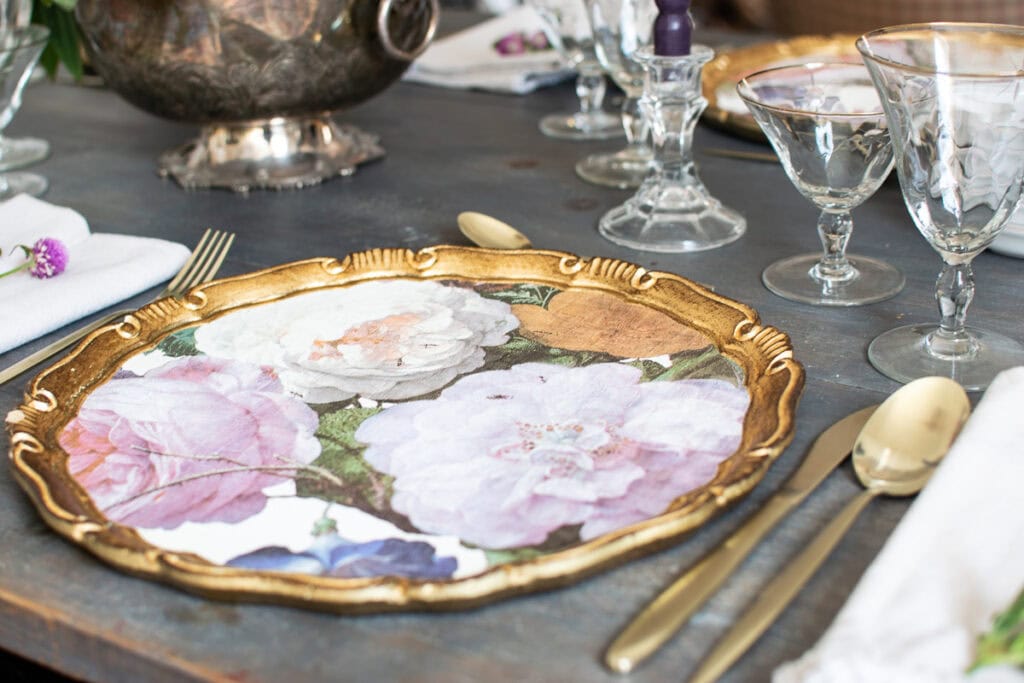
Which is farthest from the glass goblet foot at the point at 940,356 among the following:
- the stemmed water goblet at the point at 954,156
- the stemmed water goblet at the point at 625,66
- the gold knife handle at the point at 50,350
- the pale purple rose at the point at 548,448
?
the gold knife handle at the point at 50,350

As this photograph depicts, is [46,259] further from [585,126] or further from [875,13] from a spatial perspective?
[875,13]

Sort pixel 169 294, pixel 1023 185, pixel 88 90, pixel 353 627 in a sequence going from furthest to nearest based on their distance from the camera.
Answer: pixel 88 90, pixel 169 294, pixel 1023 185, pixel 353 627

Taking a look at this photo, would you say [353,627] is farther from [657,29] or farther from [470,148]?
[470,148]

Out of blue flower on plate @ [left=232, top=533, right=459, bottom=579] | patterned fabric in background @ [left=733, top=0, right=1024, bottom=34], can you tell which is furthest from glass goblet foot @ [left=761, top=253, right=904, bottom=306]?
patterned fabric in background @ [left=733, top=0, right=1024, bottom=34]

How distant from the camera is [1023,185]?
53 centimetres

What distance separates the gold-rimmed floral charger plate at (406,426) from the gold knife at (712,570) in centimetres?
2

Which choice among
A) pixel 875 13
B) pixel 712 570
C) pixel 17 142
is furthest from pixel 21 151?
pixel 875 13

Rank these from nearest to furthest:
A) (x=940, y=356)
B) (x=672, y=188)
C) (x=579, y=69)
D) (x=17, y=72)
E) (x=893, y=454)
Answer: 1. (x=893, y=454)
2. (x=940, y=356)
3. (x=672, y=188)
4. (x=17, y=72)
5. (x=579, y=69)

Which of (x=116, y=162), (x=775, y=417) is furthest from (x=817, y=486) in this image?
(x=116, y=162)

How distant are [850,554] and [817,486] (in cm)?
4

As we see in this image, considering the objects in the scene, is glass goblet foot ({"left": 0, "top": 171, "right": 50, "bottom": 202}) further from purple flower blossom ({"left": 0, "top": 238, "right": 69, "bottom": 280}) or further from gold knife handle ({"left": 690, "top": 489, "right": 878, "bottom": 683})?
gold knife handle ({"left": 690, "top": 489, "right": 878, "bottom": 683})

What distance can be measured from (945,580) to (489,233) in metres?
0.43

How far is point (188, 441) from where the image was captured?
0.51 m

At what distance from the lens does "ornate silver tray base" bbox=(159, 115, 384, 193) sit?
3.01ft
